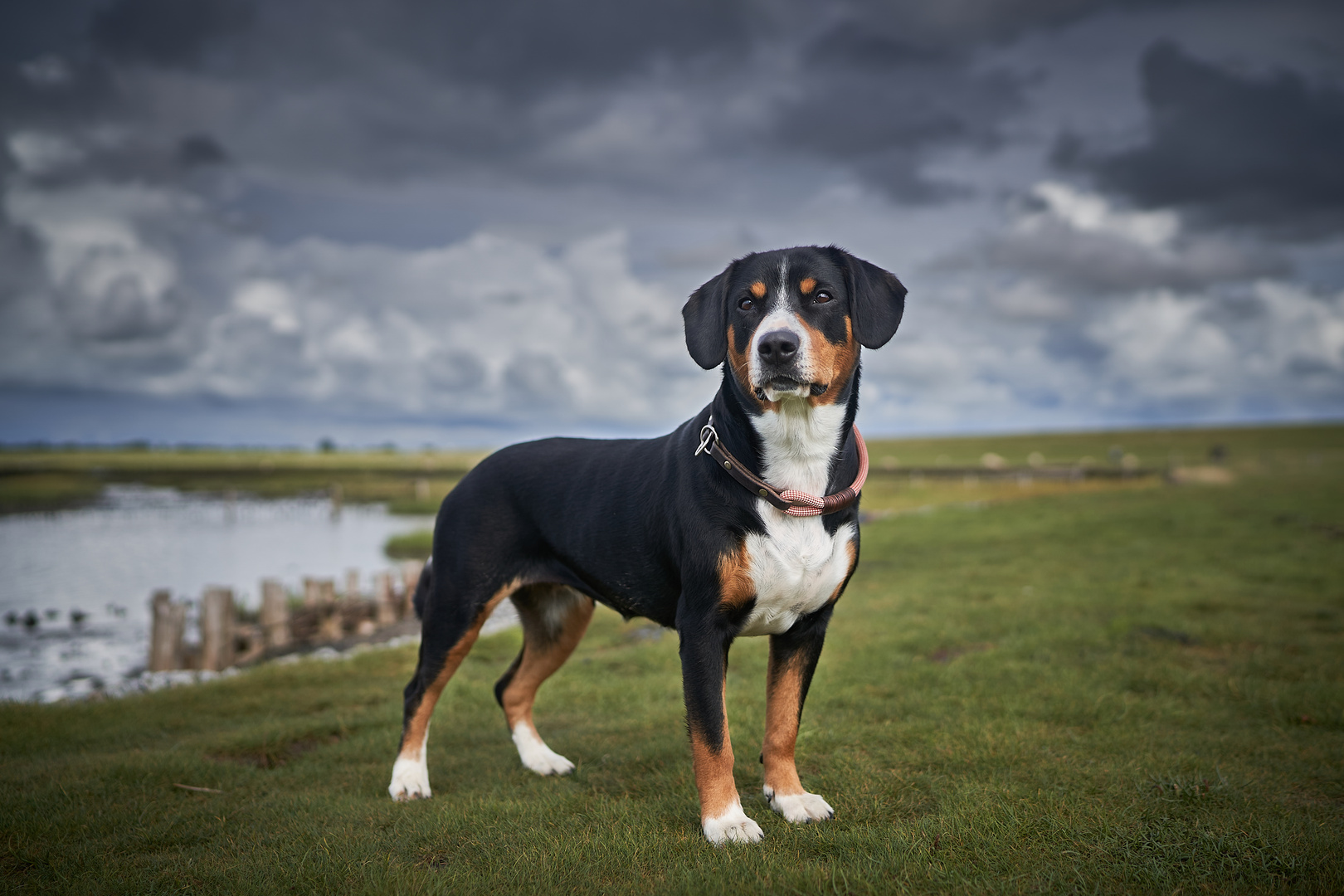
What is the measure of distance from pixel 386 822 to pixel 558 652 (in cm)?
150

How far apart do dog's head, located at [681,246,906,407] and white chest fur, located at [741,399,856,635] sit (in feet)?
0.40

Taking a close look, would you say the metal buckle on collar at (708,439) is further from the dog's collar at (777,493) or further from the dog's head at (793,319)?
the dog's head at (793,319)

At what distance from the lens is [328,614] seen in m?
13.8

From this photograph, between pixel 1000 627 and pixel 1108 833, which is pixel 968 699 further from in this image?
pixel 1000 627

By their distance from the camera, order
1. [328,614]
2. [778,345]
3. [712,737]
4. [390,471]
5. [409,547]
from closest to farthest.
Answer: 1. [778,345]
2. [712,737]
3. [328,614]
4. [409,547]
5. [390,471]

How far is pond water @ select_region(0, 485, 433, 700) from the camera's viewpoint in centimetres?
1400

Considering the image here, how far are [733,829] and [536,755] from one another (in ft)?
6.44

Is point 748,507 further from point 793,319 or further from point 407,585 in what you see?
point 407,585

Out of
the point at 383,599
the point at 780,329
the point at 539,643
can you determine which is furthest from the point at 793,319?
the point at 383,599

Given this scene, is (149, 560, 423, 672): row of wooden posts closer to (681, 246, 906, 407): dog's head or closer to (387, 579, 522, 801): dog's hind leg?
(387, 579, 522, 801): dog's hind leg

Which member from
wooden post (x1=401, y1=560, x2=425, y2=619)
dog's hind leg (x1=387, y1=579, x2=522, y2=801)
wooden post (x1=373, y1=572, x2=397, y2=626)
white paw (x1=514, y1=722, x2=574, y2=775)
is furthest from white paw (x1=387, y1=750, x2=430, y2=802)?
wooden post (x1=373, y1=572, x2=397, y2=626)

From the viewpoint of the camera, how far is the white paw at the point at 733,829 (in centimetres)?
387

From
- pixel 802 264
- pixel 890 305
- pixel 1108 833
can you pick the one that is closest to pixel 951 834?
pixel 1108 833

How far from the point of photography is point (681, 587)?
4191 millimetres
